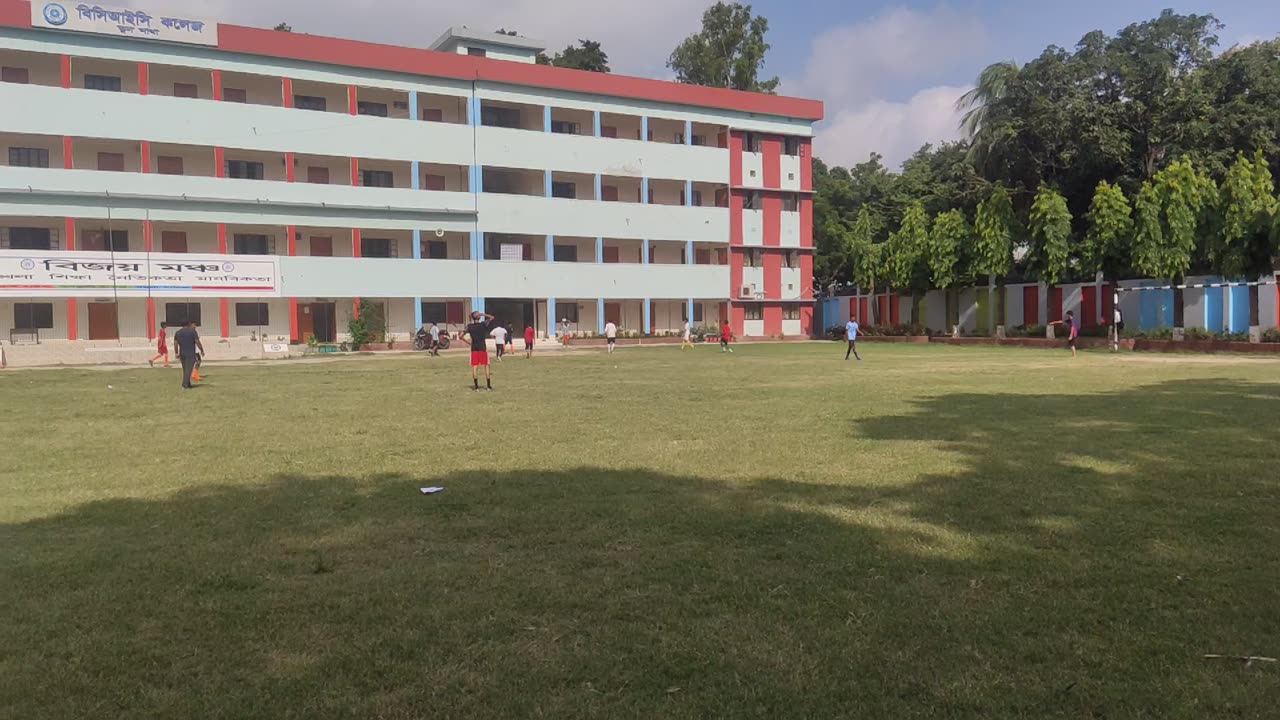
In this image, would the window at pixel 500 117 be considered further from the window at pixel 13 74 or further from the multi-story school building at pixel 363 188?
the window at pixel 13 74

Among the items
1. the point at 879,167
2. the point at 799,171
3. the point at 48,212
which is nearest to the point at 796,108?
the point at 799,171

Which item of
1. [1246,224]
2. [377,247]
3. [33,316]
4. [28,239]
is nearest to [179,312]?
[33,316]

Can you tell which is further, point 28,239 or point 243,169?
point 243,169

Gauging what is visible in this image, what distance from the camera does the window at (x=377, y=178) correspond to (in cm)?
4344

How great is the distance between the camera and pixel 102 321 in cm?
3928

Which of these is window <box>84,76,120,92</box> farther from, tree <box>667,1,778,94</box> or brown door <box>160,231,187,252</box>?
tree <box>667,1,778,94</box>

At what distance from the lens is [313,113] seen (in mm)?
40281

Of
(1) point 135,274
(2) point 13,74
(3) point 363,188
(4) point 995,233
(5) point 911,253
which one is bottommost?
(1) point 135,274

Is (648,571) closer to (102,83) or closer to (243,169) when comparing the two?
(243,169)

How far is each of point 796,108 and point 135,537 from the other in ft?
166

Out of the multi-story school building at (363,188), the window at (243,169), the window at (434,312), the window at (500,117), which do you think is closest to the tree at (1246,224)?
the multi-story school building at (363,188)

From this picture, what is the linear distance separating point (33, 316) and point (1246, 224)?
49.9m

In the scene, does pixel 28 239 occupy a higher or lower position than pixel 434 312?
higher

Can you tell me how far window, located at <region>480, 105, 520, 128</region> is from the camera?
45688 millimetres
